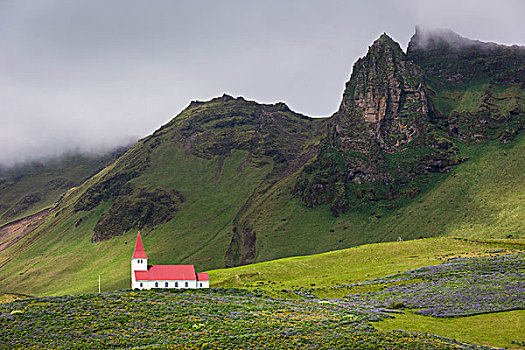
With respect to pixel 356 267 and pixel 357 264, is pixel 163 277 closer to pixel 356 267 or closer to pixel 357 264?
pixel 356 267

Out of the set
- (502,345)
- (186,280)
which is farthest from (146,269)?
(502,345)

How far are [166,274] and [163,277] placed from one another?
3.36ft

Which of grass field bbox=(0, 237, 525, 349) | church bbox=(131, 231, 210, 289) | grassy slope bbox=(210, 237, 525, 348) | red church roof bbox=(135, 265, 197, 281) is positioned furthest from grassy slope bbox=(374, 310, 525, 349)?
red church roof bbox=(135, 265, 197, 281)

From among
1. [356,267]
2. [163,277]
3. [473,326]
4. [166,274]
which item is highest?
[166,274]

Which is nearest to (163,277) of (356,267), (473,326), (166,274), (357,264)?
(166,274)

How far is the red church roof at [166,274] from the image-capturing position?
99.2 meters

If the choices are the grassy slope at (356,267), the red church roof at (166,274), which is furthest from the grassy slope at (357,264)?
the red church roof at (166,274)

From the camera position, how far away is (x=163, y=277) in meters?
99.6

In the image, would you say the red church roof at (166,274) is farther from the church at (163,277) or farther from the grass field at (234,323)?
the grass field at (234,323)

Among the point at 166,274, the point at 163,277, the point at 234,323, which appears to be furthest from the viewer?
the point at 166,274

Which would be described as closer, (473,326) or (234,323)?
(234,323)

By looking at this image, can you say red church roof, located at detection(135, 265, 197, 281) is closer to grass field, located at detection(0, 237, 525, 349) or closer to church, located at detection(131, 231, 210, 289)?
church, located at detection(131, 231, 210, 289)

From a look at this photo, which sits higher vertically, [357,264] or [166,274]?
[166,274]

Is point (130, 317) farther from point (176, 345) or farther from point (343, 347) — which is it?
point (343, 347)
